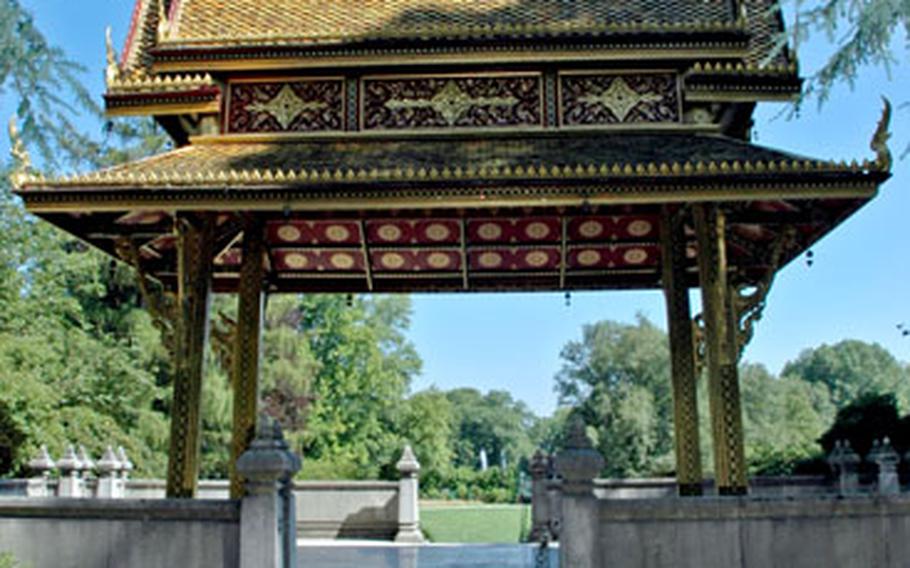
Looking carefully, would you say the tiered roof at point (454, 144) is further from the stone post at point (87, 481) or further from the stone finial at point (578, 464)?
the stone post at point (87, 481)

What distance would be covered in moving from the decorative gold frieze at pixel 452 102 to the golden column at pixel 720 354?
9.39ft

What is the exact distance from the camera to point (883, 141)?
9.30 metres

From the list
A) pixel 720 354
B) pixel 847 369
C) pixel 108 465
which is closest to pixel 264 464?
pixel 720 354

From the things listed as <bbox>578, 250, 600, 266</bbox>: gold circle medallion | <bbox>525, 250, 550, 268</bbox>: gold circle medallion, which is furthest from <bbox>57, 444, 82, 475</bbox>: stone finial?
<bbox>578, 250, 600, 266</bbox>: gold circle medallion

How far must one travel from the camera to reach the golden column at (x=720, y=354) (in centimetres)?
931

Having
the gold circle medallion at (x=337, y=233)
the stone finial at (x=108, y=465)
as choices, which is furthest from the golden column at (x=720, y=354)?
the stone finial at (x=108, y=465)

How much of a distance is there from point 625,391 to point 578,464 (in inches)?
1875

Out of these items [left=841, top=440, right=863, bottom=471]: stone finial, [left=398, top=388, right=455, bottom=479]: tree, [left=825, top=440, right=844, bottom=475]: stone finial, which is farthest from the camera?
[left=398, top=388, right=455, bottom=479]: tree

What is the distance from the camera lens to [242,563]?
7.23 meters

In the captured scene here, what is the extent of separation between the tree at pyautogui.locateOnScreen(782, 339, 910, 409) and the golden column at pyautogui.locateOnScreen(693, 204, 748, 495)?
100 metres

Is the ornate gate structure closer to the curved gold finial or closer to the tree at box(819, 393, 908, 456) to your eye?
the curved gold finial

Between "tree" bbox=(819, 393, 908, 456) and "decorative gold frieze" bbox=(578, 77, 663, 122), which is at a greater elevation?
"decorative gold frieze" bbox=(578, 77, 663, 122)

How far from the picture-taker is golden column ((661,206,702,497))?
398 inches

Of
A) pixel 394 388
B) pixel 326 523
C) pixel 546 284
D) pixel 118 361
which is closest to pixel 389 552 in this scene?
pixel 326 523
